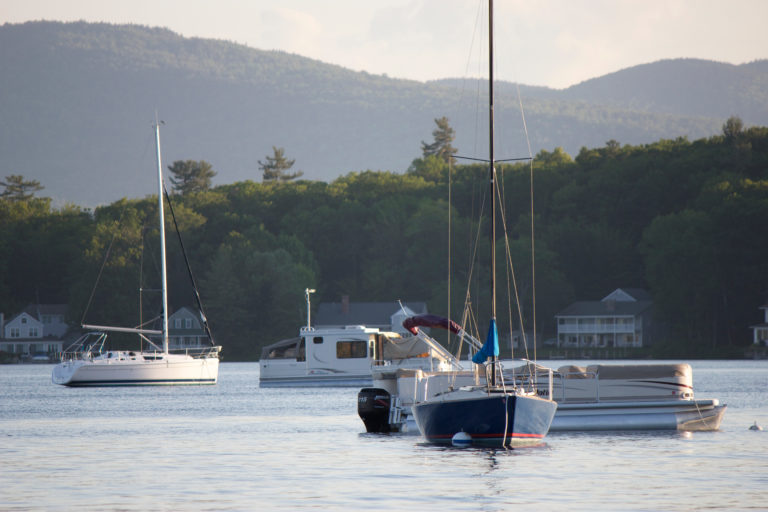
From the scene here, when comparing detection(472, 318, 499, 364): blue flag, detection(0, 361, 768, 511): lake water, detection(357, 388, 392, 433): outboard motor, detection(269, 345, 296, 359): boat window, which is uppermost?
detection(472, 318, 499, 364): blue flag

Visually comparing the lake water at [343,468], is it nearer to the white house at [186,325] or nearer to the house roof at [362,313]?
the house roof at [362,313]

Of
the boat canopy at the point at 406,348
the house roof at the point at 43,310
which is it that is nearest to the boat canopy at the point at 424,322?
the boat canopy at the point at 406,348

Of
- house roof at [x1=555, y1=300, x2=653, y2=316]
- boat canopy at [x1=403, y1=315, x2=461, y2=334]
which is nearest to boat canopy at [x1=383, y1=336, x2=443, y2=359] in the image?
boat canopy at [x1=403, y1=315, x2=461, y2=334]

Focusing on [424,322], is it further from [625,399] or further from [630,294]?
[630,294]

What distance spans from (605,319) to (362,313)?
31383 mm

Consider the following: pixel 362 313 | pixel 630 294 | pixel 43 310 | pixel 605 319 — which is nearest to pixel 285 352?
pixel 605 319

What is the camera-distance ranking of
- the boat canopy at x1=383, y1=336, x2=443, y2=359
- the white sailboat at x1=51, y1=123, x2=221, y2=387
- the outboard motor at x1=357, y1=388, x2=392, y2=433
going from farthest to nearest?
A: the white sailboat at x1=51, y1=123, x2=221, y2=387 → the boat canopy at x1=383, y1=336, x2=443, y2=359 → the outboard motor at x1=357, y1=388, x2=392, y2=433

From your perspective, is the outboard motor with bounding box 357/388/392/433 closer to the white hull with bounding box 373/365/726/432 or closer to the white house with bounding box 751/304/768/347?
the white hull with bounding box 373/365/726/432

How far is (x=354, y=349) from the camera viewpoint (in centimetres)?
7612

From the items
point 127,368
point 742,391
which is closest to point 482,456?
point 742,391

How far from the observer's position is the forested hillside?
146000mm

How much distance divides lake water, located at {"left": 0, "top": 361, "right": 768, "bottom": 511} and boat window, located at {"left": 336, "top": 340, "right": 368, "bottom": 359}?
2457 cm

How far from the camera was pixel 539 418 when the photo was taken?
112ft

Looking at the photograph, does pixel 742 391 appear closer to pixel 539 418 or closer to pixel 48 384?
pixel 539 418
